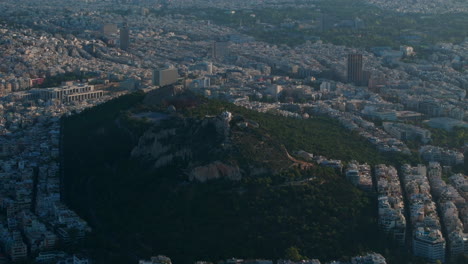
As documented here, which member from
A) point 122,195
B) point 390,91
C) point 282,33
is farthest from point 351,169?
point 282,33

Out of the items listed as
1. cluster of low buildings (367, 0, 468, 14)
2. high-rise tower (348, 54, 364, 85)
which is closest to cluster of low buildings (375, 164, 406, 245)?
high-rise tower (348, 54, 364, 85)

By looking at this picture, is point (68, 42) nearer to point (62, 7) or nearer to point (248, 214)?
point (62, 7)

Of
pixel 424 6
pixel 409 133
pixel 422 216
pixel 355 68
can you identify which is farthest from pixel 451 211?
pixel 424 6

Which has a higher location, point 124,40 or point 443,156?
point 443,156

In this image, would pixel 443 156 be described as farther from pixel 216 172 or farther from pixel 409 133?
pixel 216 172

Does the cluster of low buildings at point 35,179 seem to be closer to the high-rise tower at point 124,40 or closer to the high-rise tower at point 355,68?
the high-rise tower at point 355,68

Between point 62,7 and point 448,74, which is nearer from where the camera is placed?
point 448,74

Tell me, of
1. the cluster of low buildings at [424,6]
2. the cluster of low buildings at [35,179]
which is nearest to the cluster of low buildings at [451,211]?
the cluster of low buildings at [35,179]

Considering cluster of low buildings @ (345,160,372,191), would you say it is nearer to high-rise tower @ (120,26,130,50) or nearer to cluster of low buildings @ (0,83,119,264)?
cluster of low buildings @ (0,83,119,264)
